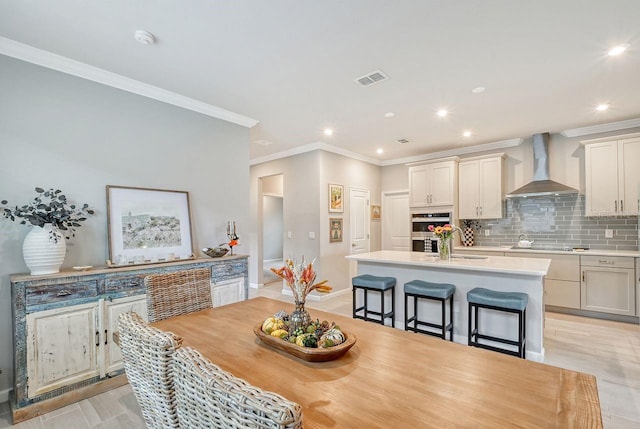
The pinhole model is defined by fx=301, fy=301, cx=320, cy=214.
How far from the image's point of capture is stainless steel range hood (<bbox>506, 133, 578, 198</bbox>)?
4762 millimetres

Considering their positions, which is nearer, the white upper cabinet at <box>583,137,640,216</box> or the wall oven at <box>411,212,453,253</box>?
the white upper cabinet at <box>583,137,640,216</box>

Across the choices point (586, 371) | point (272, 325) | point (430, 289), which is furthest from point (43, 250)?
point (586, 371)

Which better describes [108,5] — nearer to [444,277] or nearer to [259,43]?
[259,43]

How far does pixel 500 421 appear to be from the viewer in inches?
36.6

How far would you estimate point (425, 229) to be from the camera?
19.3ft

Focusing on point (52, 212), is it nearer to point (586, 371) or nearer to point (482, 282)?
point (482, 282)

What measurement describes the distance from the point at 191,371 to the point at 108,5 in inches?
96.6

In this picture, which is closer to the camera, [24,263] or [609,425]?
[609,425]

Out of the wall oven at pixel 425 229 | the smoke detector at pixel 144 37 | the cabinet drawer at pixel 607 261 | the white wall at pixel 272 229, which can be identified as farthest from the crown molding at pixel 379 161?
the white wall at pixel 272 229

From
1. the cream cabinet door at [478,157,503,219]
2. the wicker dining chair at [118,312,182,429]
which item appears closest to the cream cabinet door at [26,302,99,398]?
the wicker dining chair at [118,312,182,429]

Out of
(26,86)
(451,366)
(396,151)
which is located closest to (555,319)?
(396,151)

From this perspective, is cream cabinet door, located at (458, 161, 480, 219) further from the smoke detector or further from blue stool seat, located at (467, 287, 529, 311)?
the smoke detector

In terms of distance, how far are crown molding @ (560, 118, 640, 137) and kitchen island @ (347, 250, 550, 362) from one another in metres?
2.67

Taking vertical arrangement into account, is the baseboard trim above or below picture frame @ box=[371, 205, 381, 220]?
below
